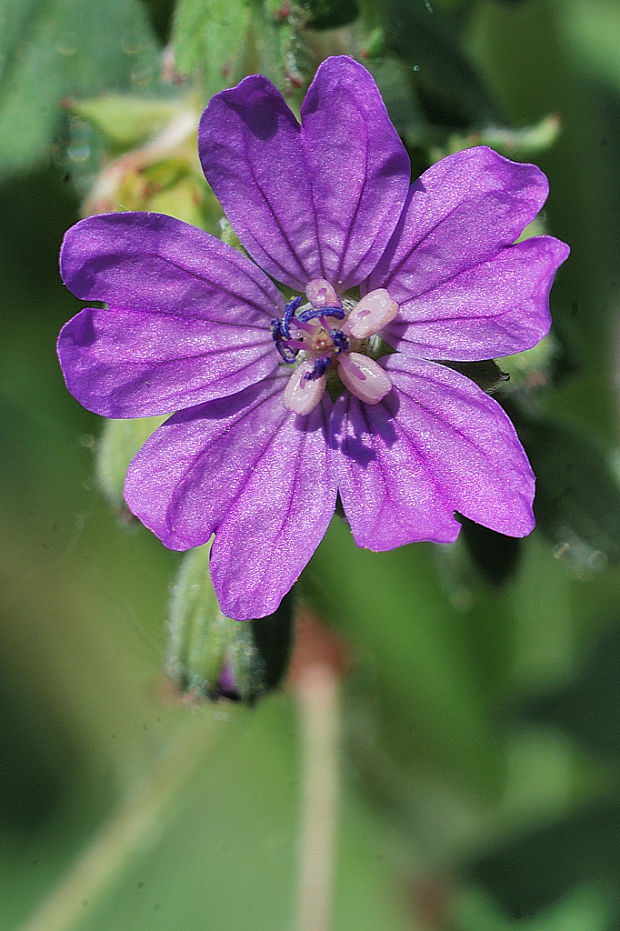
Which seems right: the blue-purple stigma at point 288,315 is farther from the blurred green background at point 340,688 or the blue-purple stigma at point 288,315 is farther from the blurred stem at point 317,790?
the blurred stem at point 317,790

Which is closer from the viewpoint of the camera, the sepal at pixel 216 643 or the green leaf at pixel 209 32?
the green leaf at pixel 209 32

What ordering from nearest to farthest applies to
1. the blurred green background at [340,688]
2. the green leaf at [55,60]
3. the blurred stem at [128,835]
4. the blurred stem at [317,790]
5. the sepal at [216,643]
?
1. the sepal at [216,643]
2. the green leaf at [55,60]
3. the blurred green background at [340,688]
4. the blurred stem at [317,790]
5. the blurred stem at [128,835]

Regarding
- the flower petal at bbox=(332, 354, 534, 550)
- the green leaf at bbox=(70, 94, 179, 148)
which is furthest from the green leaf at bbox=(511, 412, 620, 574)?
the green leaf at bbox=(70, 94, 179, 148)

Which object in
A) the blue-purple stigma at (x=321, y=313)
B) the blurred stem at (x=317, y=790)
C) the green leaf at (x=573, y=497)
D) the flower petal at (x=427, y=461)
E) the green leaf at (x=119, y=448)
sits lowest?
the blurred stem at (x=317, y=790)

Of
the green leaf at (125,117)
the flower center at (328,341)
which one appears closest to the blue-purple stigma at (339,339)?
the flower center at (328,341)

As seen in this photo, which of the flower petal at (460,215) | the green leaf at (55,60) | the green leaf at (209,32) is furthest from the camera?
the green leaf at (55,60)

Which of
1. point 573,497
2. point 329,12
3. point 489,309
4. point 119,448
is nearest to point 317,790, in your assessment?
point 573,497

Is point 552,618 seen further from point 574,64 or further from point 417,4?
point 417,4
